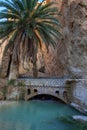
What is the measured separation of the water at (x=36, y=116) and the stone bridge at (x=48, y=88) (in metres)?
0.83

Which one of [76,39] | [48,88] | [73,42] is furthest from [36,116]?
[73,42]

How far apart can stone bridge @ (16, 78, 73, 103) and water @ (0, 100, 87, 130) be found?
0.83 meters

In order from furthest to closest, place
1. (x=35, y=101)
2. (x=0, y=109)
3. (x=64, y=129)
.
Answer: (x=35, y=101)
(x=0, y=109)
(x=64, y=129)

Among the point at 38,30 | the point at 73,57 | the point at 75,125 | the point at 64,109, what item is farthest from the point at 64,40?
the point at 75,125

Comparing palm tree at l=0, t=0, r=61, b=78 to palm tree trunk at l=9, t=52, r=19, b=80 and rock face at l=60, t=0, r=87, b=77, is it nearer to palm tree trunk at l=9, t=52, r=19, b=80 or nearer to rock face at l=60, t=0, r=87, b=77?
palm tree trunk at l=9, t=52, r=19, b=80

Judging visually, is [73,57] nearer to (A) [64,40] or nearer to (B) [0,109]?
(A) [64,40]

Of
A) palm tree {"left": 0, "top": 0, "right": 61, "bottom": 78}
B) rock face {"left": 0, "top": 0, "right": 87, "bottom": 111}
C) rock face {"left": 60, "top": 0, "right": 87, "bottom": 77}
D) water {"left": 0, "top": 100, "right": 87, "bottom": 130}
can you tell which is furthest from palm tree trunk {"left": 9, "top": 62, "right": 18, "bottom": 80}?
rock face {"left": 60, "top": 0, "right": 87, "bottom": 77}

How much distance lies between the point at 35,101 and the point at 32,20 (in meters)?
8.70

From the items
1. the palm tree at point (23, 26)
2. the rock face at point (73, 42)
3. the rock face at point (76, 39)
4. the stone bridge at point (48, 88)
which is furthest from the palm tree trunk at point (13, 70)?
the rock face at point (76, 39)

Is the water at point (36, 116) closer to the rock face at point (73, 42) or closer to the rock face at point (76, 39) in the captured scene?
the rock face at point (73, 42)

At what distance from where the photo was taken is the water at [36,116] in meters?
17.5

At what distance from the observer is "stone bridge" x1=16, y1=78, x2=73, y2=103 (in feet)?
92.1

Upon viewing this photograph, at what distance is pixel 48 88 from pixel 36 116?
7.18m

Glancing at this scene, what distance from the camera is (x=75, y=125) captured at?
1736 centimetres
